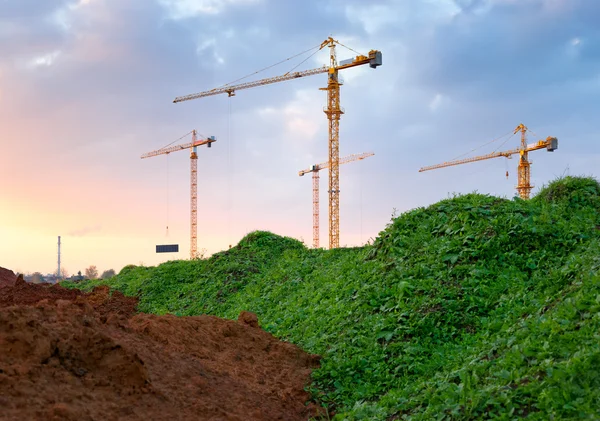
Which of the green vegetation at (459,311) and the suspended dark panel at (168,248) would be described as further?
the suspended dark panel at (168,248)

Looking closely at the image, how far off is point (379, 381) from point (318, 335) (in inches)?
85.9

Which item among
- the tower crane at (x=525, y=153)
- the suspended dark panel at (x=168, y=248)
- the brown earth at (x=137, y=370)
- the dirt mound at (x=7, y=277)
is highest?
the tower crane at (x=525, y=153)

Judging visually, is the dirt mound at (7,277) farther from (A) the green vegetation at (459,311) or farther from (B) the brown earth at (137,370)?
(B) the brown earth at (137,370)

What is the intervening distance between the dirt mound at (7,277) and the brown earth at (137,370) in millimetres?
15660

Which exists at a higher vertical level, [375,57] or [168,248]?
[375,57]

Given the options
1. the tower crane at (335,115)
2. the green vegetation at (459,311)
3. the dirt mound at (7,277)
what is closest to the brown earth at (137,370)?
the green vegetation at (459,311)

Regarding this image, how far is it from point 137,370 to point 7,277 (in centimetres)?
2074

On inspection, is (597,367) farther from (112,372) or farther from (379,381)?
(112,372)

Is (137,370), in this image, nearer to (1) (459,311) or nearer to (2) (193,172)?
(1) (459,311)

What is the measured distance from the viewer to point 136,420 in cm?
609

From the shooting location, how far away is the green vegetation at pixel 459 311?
6.41 m

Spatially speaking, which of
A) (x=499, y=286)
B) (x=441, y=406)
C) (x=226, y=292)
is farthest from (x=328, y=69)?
(x=441, y=406)

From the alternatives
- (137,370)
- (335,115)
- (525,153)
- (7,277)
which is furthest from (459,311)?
(525,153)

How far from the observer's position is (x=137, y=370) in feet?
22.0
